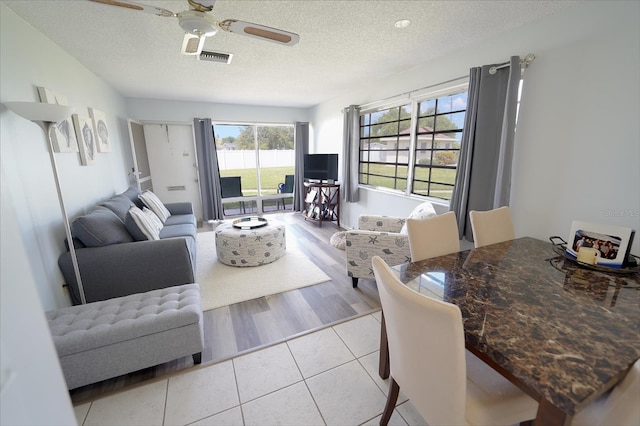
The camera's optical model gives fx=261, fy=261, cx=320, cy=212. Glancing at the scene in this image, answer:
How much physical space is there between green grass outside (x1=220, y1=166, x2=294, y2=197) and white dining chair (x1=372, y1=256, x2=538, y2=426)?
535cm

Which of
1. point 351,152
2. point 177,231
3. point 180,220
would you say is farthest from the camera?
point 351,152

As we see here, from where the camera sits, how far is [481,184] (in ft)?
8.11

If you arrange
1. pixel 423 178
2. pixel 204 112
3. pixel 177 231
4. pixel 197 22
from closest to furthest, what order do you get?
pixel 197 22 < pixel 177 231 < pixel 423 178 < pixel 204 112

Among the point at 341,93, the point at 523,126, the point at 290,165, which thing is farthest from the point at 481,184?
the point at 290,165

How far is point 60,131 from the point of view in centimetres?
230

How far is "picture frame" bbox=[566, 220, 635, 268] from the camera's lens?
1.46 m

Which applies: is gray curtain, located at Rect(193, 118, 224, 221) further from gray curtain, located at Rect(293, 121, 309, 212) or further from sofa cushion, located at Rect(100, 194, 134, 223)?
sofa cushion, located at Rect(100, 194, 134, 223)

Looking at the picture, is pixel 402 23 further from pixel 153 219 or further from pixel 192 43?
pixel 153 219

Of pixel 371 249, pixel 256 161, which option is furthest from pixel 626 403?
pixel 256 161

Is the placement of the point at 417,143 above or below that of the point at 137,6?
below

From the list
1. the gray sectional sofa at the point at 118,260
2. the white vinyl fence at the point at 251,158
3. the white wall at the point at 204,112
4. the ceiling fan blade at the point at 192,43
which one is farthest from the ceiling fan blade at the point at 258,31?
the white vinyl fence at the point at 251,158

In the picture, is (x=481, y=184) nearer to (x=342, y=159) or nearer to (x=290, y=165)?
(x=342, y=159)

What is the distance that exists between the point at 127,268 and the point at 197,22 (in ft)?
6.32

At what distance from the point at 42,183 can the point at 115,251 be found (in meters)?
0.73
